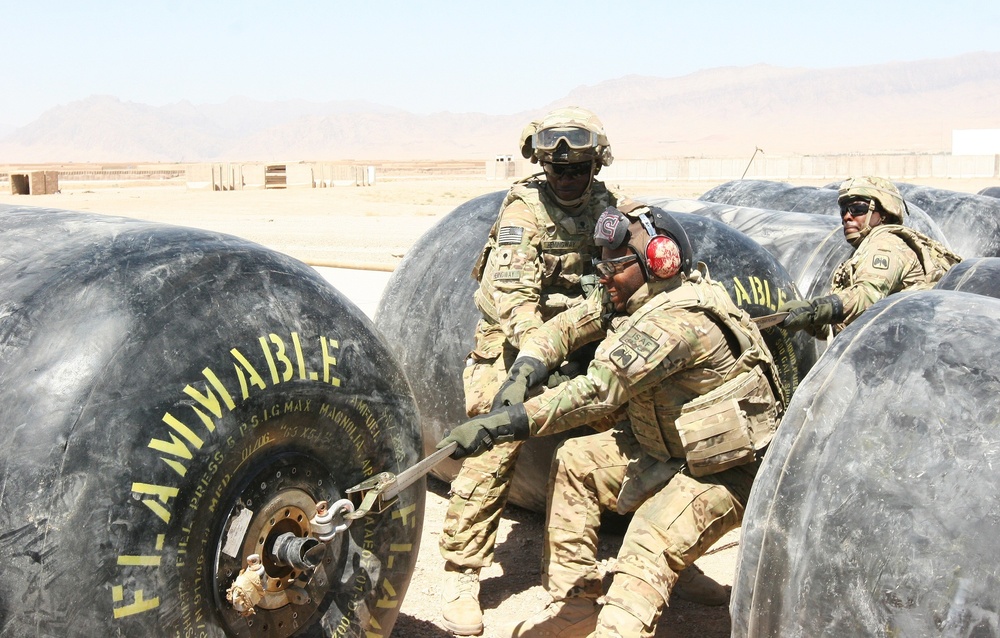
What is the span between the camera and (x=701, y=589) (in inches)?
193

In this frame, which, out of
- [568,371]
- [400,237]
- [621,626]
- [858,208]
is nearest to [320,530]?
[621,626]

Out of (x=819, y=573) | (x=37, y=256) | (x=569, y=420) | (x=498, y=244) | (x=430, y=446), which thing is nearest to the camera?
(x=819, y=573)

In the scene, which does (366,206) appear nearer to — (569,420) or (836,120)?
(569,420)

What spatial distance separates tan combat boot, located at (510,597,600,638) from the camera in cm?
438

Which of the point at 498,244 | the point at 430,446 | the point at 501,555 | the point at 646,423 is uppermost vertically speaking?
the point at 498,244

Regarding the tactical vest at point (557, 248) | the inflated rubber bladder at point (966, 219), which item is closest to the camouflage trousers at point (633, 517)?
the tactical vest at point (557, 248)

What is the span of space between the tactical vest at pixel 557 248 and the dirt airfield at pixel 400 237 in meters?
1.29

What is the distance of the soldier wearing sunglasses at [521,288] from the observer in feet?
15.7

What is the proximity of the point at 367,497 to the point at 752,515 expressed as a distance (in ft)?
3.68

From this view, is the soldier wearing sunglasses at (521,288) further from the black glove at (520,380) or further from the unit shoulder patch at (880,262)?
the unit shoulder patch at (880,262)

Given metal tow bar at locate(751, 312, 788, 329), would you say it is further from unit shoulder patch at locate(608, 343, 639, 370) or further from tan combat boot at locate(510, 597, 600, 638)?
tan combat boot at locate(510, 597, 600, 638)

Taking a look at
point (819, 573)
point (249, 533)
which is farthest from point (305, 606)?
point (819, 573)

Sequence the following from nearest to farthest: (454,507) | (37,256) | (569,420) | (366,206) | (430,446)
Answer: (37,256), (569,420), (454,507), (430,446), (366,206)

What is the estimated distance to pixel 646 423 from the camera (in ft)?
13.9
